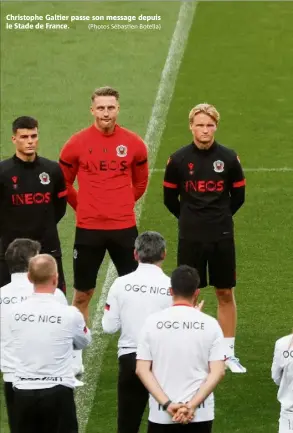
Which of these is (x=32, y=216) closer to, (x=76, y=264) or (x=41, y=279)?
(x=76, y=264)

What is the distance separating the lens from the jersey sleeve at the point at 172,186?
11.3 meters

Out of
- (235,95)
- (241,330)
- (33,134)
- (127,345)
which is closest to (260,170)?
(235,95)

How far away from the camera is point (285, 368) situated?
29.0 ft

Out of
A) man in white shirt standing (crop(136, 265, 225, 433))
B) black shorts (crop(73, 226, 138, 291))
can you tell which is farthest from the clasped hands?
black shorts (crop(73, 226, 138, 291))

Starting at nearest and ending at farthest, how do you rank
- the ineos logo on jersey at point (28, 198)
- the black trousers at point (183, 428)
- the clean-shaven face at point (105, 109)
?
1. the black trousers at point (183, 428)
2. the ineos logo on jersey at point (28, 198)
3. the clean-shaven face at point (105, 109)

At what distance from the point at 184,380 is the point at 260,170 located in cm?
823

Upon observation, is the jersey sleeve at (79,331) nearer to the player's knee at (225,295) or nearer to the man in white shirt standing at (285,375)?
the man in white shirt standing at (285,375)

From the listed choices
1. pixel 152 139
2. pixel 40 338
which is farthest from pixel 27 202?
pixel 152 139

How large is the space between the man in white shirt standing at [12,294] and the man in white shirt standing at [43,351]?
0.65ft

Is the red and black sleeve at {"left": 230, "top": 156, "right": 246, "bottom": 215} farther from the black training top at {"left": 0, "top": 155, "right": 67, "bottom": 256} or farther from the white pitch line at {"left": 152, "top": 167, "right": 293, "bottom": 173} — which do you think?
the white pitch line at {"left": 152, "top": 167, "right": 293, "bottom": 173}

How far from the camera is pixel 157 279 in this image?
9344 mm

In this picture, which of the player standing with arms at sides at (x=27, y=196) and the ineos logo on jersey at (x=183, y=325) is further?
the player standing with arms at sides at (x=27, y=196)

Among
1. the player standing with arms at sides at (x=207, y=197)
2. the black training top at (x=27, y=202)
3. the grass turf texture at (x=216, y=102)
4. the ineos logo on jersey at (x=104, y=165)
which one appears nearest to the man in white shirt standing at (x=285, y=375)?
the grass turf texture at (x=216, y=102)

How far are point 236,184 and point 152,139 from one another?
624cm
